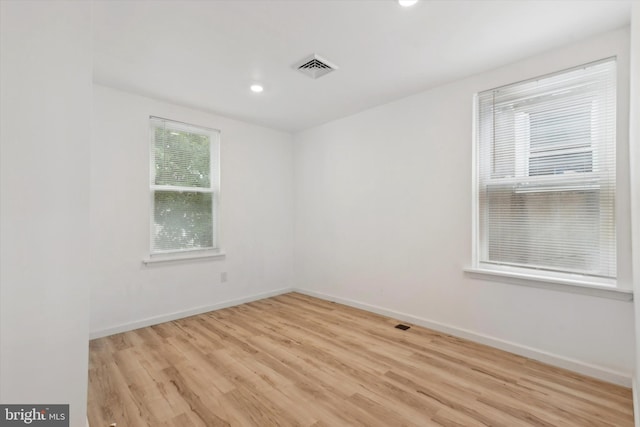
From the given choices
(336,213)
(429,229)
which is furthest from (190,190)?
(429,229)

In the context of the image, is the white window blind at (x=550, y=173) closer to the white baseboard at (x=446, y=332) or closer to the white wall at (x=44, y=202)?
the white baseboard at (x=446, y=332)

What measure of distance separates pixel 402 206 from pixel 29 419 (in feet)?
10.7

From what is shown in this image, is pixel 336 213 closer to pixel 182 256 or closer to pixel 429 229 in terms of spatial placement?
pixel 429 229

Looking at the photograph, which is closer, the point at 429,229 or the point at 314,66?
the point at 314,66

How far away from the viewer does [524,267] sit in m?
2.63

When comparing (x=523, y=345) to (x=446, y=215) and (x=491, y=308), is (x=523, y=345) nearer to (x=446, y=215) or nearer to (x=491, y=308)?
(x=491, y=308)

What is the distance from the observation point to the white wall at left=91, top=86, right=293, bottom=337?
3066 millimetres

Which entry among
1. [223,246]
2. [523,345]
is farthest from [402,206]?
[223,246]

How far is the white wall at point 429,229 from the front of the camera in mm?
2201

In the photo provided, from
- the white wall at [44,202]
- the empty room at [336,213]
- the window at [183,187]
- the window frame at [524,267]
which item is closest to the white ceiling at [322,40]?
the empty room at [336,213]

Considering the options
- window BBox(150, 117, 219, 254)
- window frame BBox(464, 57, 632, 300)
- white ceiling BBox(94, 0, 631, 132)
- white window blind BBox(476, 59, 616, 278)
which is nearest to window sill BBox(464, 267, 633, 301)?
window frame BBox(464, 57, 632, 300)

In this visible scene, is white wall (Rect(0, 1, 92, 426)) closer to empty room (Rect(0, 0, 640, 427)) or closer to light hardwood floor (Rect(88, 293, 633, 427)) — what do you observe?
empty room (Rect(0, 0, 640, 427))

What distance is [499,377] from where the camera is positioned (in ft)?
7.22

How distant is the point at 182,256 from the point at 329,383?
2428mm
